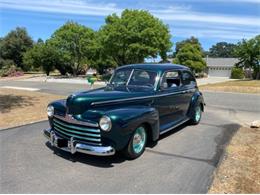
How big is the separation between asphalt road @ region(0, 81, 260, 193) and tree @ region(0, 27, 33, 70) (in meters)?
55.9

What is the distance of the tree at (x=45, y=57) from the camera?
148 ft

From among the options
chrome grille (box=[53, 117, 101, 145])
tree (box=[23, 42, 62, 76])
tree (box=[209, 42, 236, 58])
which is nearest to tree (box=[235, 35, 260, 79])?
tree (box=[23, 42, 62, 76])

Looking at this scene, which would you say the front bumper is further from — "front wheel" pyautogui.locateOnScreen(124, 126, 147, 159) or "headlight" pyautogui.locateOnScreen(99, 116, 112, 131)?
"front wheel" pyautogui.locateOnScreen(124, 126, 147, 159)

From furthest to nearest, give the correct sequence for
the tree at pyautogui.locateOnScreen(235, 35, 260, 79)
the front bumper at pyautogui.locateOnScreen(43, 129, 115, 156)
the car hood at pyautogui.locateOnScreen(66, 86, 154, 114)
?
the tree at pyautogui.locateOnScreen(235, 35, 260, 79) → the car hood at pyautogui.locateOnScreen(66, 86, 154, 114) → the front bumper at pyautogui.locateOnScreen(43, 129, 115, 156)

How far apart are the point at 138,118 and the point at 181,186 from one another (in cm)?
146

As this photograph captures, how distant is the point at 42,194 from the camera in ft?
13.5

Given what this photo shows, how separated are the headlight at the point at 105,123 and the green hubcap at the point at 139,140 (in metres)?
0.72

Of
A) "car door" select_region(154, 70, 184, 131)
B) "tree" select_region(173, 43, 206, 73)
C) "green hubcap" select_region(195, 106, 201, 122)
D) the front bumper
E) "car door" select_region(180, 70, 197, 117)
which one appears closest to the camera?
the front bumper

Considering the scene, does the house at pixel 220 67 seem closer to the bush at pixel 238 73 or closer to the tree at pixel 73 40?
the bush at pixel 238 73

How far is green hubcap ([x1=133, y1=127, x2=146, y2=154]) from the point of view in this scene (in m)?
5.57

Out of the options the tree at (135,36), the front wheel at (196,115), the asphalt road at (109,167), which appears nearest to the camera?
the asphalt road at (109,167)

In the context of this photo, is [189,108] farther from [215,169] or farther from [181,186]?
[181,186]

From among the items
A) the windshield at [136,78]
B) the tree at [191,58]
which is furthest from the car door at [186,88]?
the tree at [191,58]

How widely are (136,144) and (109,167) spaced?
2.37ft
